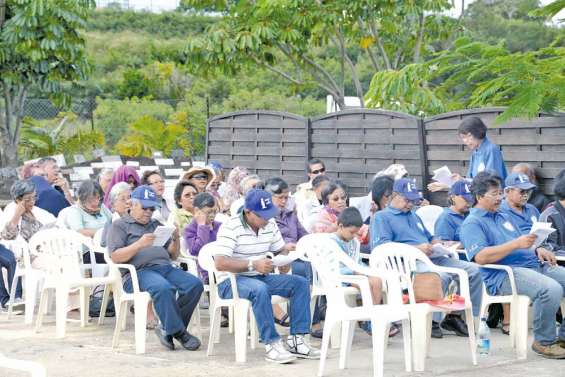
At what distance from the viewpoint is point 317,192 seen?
11320mm


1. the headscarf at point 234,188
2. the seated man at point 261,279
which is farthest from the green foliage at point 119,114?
the seated man at point 261,279

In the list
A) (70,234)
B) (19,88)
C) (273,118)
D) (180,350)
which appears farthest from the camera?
(19,88)

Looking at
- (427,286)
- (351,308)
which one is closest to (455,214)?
(427,286)

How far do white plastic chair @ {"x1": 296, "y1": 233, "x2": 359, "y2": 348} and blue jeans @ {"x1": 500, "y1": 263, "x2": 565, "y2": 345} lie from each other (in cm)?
131

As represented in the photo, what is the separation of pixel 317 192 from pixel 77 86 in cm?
1021

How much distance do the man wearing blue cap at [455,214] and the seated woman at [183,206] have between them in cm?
242

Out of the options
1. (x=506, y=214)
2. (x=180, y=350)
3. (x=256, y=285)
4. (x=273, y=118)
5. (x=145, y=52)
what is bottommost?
(x=180, y=350)

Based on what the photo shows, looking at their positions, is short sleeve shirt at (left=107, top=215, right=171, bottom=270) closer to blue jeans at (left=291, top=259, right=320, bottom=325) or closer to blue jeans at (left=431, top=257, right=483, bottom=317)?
blue jeans at (left=291, top=259, right=320, bottom=325)

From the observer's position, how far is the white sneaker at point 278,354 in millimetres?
8086

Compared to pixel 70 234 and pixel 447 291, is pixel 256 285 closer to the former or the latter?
pixel 447 291

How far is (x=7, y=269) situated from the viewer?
1111 cm

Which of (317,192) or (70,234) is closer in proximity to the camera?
(70,234)

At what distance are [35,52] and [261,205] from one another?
A: 11.0 m

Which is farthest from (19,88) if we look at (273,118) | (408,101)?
(408,101)
